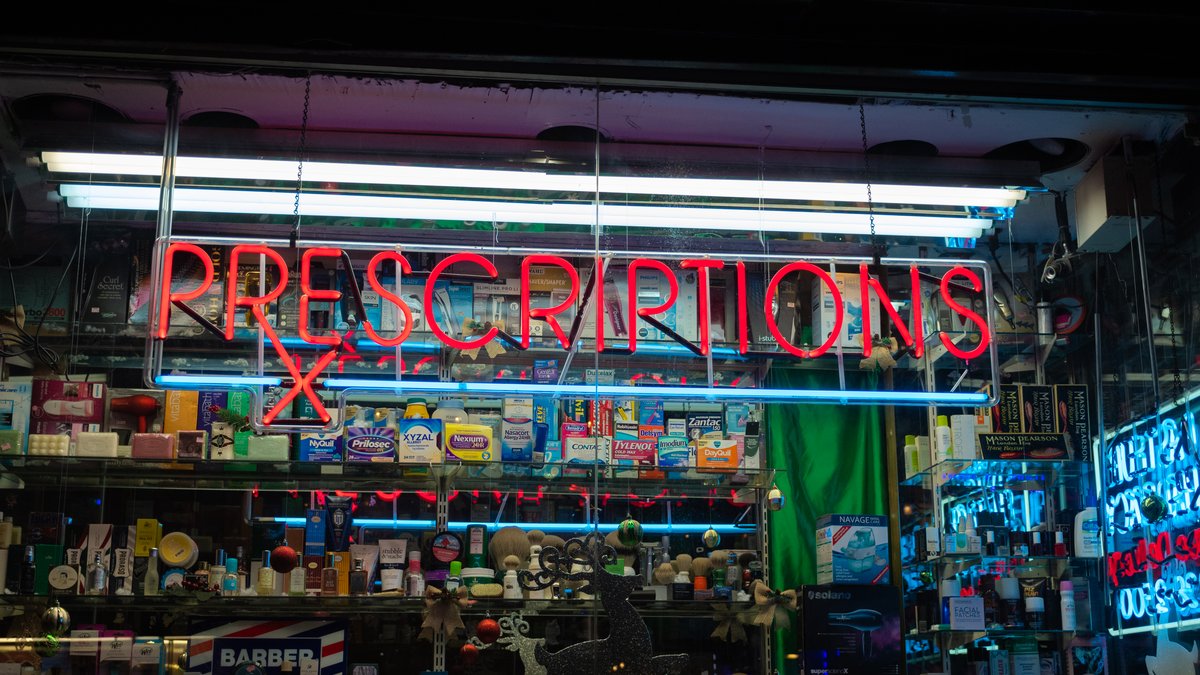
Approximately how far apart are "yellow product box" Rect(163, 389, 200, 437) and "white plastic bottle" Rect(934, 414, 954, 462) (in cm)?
292

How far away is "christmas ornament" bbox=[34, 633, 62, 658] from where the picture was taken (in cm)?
437

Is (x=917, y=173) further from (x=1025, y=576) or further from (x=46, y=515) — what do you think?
(x=46, y=515)

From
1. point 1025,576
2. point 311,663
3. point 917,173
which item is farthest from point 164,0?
point 1025,576

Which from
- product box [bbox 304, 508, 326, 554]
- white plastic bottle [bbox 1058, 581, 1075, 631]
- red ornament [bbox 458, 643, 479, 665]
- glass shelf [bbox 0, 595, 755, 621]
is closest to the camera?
glass shelf [bbox 0, 595, 755, 621]

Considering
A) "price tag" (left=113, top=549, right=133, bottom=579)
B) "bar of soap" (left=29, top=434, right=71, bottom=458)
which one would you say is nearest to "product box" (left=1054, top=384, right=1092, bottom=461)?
"price tag" (left=113, top=549, right=133, bottom=579)

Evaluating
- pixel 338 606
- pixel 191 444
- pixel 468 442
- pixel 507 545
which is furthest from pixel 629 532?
pixel 191 444

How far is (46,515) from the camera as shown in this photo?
4664mm

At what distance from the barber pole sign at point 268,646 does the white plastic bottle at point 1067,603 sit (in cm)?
273

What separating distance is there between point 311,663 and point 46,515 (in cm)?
108

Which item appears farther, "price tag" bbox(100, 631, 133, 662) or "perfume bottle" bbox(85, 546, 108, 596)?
"perfume bottle" bbox(85, 546, 108, 596)

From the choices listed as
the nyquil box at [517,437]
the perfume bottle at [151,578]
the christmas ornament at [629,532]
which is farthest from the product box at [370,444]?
the christmas ornament at [629,532]

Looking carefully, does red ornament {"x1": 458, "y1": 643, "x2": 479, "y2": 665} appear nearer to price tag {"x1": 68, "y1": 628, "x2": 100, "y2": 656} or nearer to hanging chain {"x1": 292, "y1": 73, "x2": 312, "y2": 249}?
price tag {"x1": 68, "y1": 628, "x2": 100, "y2": 656}

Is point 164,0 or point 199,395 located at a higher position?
point 164,0

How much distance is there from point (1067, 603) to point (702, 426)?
156 centimetres
